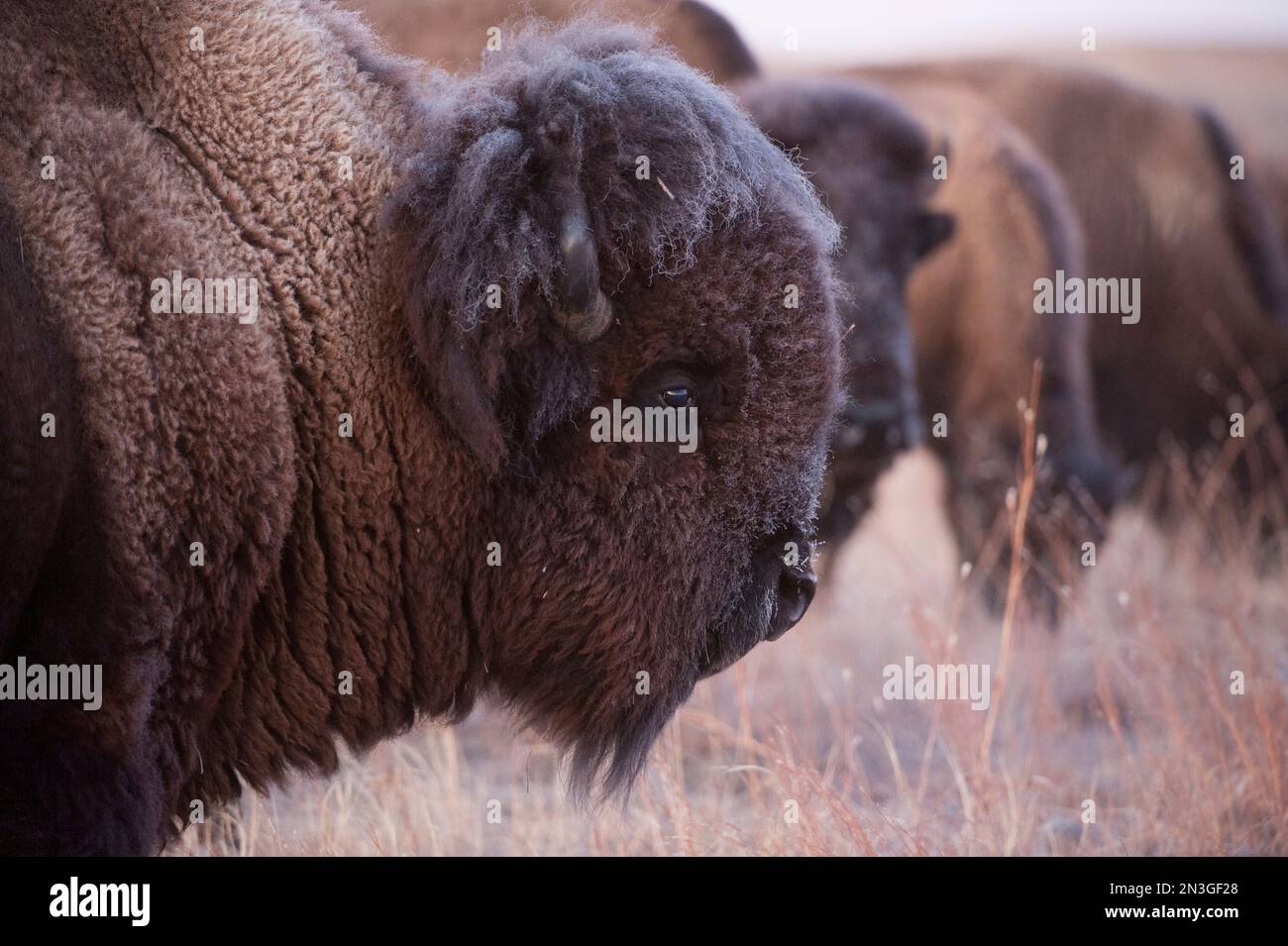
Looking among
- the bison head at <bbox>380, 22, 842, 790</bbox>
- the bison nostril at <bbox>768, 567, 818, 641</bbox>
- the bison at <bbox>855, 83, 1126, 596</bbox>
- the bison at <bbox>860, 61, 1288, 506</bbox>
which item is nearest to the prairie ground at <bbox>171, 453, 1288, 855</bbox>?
the bison at <bbox>855, 83, 1126, 596</bbox>

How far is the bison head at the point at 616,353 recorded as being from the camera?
2494 millimetres

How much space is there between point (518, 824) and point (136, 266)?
2282 millimetres

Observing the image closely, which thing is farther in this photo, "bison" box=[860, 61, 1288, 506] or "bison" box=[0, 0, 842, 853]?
"bison" box=[860, 61, 1288, 506]

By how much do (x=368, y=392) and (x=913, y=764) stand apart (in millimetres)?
3269

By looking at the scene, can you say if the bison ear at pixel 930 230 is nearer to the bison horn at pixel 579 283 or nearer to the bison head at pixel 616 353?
the bison head at pixel 616 353

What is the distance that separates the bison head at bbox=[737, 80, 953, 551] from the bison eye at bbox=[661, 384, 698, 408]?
282 cm

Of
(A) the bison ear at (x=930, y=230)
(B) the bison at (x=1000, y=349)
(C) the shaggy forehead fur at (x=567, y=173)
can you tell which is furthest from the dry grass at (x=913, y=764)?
(A) the bison ear at (x=930, y=230)

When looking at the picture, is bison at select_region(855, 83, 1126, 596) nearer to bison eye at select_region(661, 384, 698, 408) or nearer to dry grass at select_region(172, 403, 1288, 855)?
dry grass at select_region(172, 403, 1288, 855)

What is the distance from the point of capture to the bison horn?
2.43 m

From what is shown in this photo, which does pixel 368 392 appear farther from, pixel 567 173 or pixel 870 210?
pixel 870 210

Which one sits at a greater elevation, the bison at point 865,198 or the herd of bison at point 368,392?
the bison at point 865,198

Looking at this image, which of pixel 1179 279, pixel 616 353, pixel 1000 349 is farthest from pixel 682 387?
pixel 1179 279

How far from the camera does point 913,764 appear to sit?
16.7 feet
